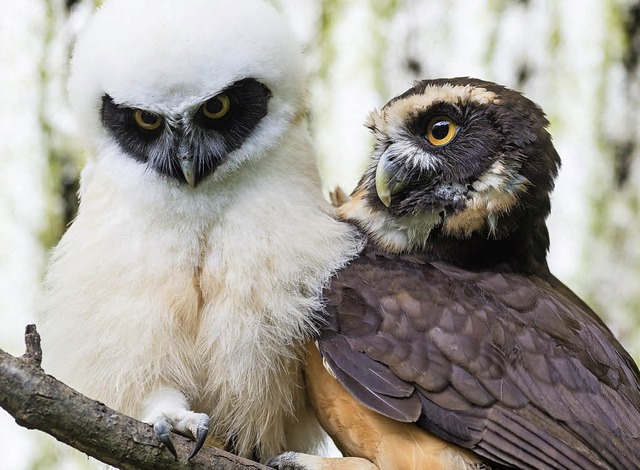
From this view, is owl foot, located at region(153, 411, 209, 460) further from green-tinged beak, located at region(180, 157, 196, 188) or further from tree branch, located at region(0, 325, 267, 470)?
green-tinged beak, located at region(180, 157, 196, 188)

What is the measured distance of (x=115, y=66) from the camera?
10.9 ft

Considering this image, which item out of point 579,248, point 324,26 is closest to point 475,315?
point 579,248

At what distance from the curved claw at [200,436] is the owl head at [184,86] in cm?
82

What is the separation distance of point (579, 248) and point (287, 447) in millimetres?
2520

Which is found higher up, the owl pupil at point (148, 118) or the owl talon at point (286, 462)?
the owl pupil at point (148, 118)

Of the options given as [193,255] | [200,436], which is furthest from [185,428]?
[193,255]

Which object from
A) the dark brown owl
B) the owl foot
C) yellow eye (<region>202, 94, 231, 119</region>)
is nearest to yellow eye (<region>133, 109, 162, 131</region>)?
yellow eye (<region>202, 94, 231, 119</region>)

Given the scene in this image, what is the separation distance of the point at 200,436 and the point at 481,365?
932mm

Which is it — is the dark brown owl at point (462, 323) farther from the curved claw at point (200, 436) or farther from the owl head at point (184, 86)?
the owl head at point (184, 86)

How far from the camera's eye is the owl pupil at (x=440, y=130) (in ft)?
11.8

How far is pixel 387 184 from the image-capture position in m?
3.56

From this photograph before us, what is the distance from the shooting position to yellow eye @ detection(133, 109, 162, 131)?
10.9 feet

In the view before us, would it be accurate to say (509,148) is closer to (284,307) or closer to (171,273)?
(284,307)

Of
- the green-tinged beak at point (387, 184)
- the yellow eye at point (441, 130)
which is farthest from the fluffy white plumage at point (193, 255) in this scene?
the yellow eye at point (441, 130)
